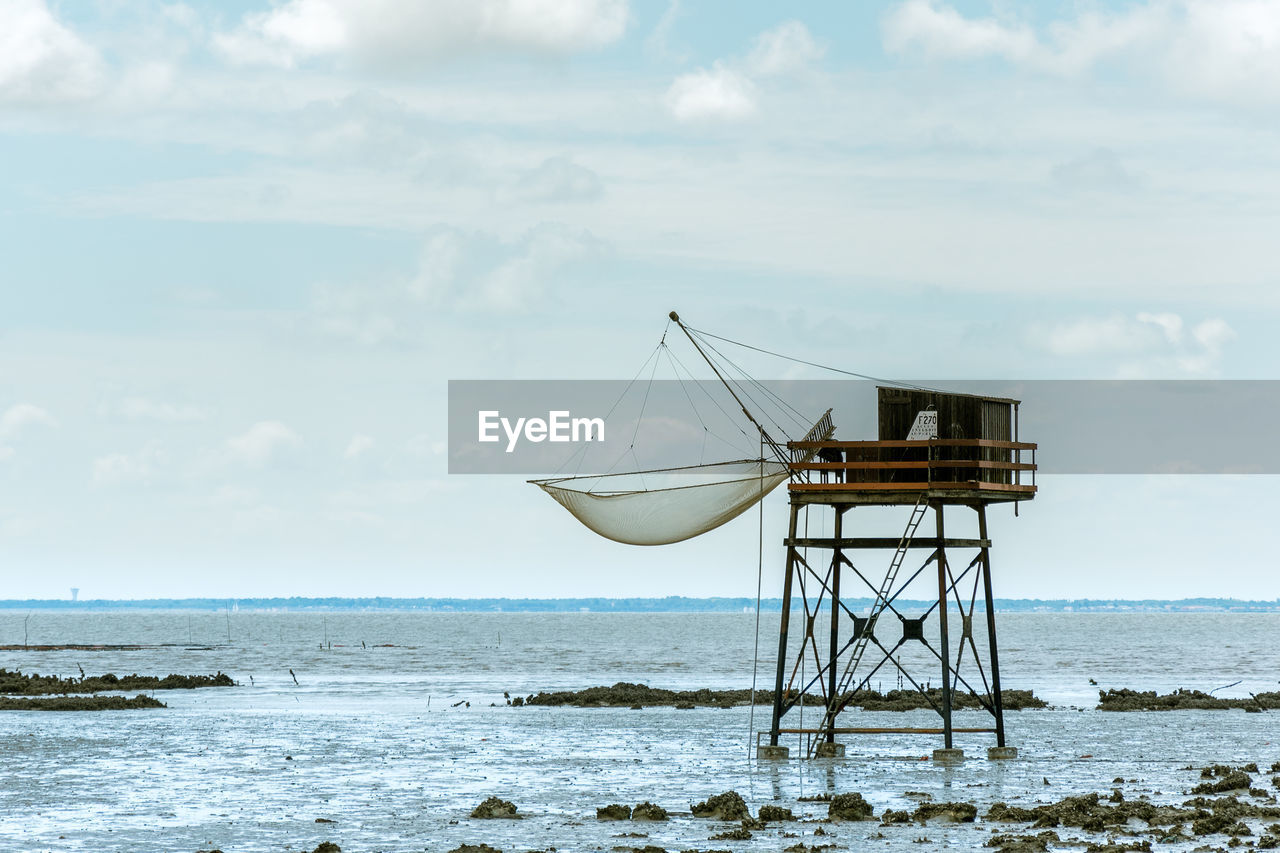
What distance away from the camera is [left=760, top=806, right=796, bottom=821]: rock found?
28234mm

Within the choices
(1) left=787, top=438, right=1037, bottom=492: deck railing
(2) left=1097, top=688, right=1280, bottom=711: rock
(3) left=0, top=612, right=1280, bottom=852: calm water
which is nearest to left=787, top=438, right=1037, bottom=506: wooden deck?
(1) left=787, top=438, right=1037, bottom=492: deck railing

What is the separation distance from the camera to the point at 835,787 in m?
33.5

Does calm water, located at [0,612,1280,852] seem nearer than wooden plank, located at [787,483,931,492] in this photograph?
Yes

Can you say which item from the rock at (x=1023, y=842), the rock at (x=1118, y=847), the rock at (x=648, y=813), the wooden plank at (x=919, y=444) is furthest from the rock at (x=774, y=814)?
the wooden plank at (x=919, y=444)

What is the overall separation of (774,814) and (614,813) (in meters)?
3.04

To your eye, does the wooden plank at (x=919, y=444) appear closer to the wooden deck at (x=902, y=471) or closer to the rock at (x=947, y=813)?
the wooden deck at (x=902, y=471)

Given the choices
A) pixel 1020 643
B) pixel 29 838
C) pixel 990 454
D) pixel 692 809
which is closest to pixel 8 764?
pixel 29 838

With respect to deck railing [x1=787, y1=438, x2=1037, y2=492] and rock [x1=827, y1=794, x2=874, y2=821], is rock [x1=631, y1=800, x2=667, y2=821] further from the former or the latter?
deck railing [x1=787, y1=438, x2=1037, y2=492]

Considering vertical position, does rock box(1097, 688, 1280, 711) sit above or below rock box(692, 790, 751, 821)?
below

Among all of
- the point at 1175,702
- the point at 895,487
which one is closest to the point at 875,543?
the point at 895,487

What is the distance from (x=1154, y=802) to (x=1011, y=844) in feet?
23.5

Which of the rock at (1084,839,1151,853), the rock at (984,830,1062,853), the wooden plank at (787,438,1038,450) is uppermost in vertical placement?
the wooden plank at (787,438,1038,450)

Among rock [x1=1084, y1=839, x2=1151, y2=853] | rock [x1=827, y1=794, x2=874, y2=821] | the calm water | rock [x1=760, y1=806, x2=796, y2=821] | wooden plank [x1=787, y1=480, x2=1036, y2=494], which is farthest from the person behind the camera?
wooden plank [x1=787, y1=480, x2=1036, y2=494]

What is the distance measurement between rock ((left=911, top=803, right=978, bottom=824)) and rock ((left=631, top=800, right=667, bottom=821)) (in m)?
4.69
